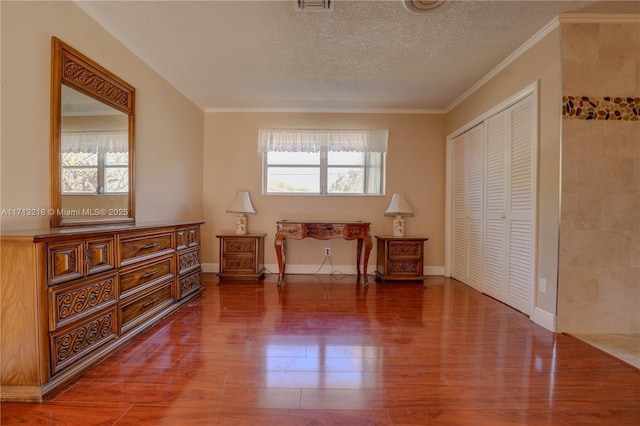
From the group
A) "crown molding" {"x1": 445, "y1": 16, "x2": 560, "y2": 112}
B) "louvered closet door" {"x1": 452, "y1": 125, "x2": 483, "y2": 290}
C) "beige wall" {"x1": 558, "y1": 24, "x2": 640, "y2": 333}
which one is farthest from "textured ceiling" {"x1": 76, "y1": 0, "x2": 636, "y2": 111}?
"louvered closet door" {"x1": 452, "y1": 125, "x2": 483, "y2": 290}

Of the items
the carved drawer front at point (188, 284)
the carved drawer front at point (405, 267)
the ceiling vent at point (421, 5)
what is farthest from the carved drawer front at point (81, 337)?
the carved drawer front at point (405, 267)

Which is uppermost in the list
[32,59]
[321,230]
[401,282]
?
[32,59]

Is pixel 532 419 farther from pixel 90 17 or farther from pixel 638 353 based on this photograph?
pixel 90 17

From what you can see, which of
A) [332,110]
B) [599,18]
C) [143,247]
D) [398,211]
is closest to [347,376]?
[143,247]

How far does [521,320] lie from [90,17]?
13.6 ft

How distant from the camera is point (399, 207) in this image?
153 inches

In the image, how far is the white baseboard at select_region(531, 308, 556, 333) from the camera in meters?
2.19

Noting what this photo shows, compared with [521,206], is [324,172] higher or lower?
higher

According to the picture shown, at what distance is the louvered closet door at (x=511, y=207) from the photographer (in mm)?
2502

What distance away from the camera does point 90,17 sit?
2.13 metres

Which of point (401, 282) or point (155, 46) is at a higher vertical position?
point (155, 46)

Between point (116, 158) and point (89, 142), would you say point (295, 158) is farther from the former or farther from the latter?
point (89, 142)

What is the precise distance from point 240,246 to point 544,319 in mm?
3194

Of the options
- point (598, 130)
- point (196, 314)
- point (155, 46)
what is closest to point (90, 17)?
point (155, 46)
